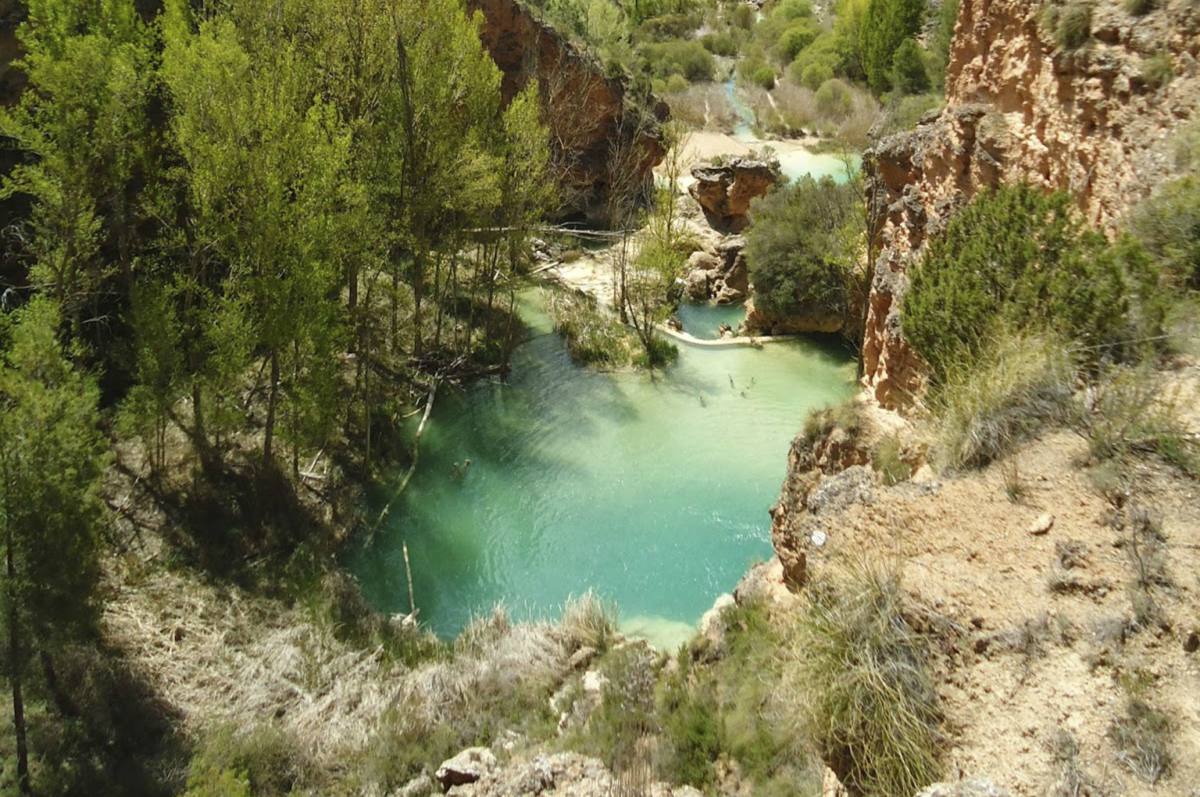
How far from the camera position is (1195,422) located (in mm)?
6148

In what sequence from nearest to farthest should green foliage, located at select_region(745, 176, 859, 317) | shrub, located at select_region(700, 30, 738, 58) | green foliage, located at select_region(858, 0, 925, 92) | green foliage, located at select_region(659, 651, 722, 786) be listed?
1. green foliage, located at select_region(659, 651, 722, 786)
2. green foliage, located at select_region(745, 176, 859, 317)
3. green foliage, located at select_region(858, 0, 925, 92)
4. shrub, located at select_region(700, 30, 738, 58)

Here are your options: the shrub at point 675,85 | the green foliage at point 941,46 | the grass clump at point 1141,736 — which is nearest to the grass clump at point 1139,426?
the grass clump at point 1141,736

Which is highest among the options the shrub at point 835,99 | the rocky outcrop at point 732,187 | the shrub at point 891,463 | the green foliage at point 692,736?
the shrub at point 835,99

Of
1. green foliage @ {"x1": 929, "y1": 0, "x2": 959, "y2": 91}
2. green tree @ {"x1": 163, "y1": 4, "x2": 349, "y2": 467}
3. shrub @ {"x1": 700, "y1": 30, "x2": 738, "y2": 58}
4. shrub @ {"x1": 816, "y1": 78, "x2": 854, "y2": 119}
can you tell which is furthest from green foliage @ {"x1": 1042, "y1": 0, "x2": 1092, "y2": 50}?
shrub @ {"x1": 700, "y1": 30, "x2": 738, "y2": 58}

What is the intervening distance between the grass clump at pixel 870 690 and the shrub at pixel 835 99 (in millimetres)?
49721

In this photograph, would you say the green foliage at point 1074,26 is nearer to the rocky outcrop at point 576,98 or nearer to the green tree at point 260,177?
the green tree at point 260,177

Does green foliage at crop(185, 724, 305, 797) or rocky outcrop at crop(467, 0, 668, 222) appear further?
rocky outcrop at crop(467, 0, 668, 222)

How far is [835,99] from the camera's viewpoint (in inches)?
2008

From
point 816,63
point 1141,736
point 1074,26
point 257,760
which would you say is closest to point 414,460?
point 257,760

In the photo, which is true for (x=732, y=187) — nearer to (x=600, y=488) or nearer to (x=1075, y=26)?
(x=600, y=488)

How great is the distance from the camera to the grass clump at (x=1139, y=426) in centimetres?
593

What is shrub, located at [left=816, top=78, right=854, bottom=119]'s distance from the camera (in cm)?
4997

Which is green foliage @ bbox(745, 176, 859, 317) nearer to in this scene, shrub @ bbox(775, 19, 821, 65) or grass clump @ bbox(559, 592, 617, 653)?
grass clump @ bbox(559, 592, 617, 653)

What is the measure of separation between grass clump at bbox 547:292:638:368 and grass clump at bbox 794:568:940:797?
17.5m
